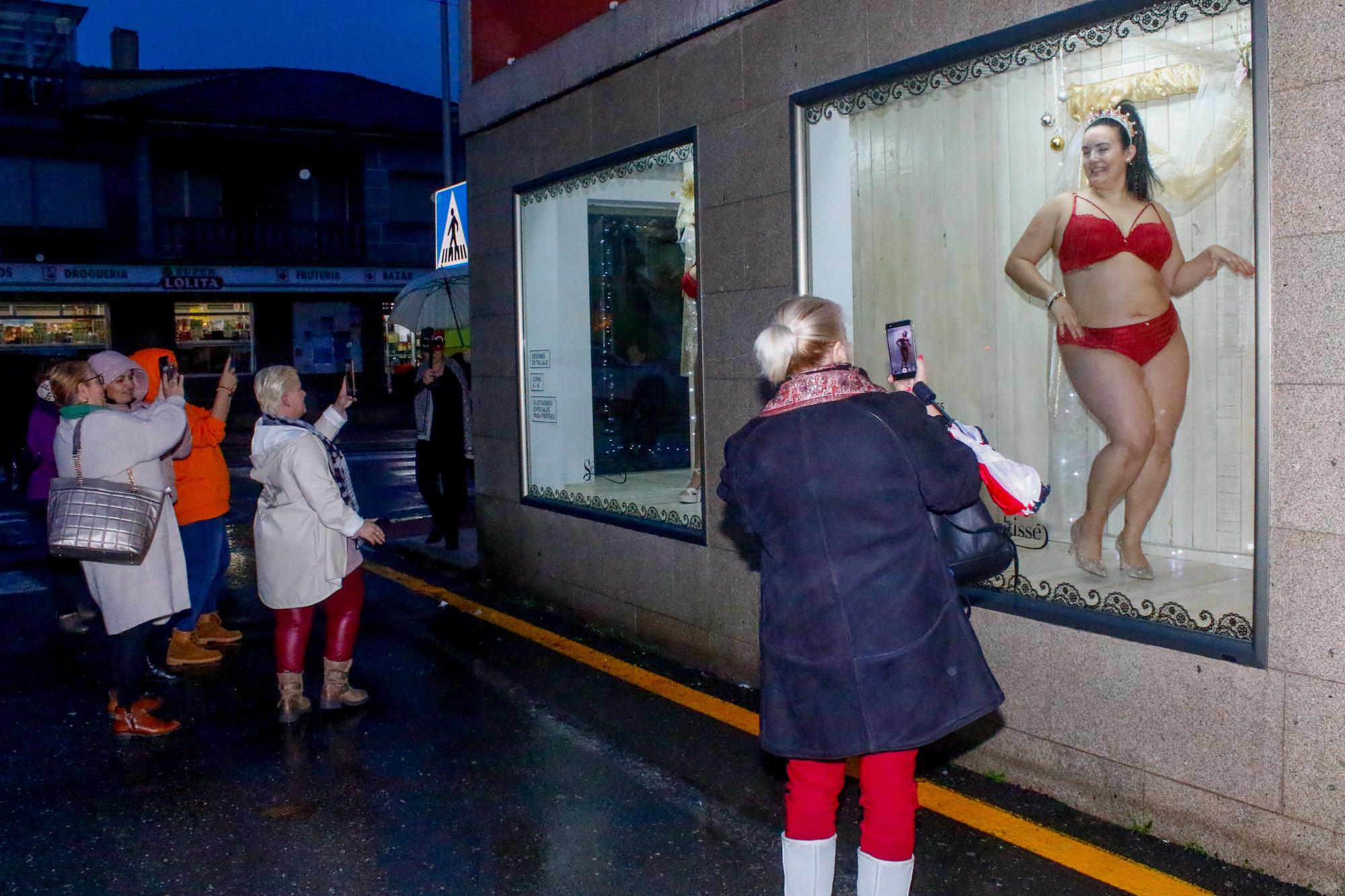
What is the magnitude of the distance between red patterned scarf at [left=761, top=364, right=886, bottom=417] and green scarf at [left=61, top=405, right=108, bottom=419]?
11.9ft

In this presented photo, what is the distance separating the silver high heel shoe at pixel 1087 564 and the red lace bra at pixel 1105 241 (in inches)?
45.0

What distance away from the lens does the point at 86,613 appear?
8008mm

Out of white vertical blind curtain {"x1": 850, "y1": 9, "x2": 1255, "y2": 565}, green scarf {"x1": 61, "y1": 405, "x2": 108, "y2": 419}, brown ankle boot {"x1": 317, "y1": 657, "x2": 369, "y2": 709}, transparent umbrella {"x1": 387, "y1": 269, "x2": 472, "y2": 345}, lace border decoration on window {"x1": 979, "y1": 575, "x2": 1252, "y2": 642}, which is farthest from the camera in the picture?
transparent umbrella {"x1": 387, "y1": 269, "x2": 472, "y2": 345}

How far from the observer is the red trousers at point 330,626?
575 centimetres

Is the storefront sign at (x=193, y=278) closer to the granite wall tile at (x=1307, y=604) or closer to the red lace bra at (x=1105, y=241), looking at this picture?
the red lace bra at (x=1105, y=241)

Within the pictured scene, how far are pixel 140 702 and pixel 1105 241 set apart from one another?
4745 millimetres

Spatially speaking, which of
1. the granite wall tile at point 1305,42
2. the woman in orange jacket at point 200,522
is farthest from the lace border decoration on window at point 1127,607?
the woman in orange jacket at point 200,522

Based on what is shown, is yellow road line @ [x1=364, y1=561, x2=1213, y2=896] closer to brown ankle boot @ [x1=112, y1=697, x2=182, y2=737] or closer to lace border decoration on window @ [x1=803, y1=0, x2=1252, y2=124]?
brown ankle boot @ [x1=112, y1=697, x2=182, y2=737]

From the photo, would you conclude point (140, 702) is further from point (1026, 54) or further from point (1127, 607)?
point (1026, 54)

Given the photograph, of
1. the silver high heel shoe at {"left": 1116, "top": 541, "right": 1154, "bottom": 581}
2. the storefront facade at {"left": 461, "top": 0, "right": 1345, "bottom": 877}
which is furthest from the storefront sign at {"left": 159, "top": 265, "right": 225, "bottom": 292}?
the silver high heel shoe at {"left": 1116, "top": 541, "right": 1154, "bottom": 581}

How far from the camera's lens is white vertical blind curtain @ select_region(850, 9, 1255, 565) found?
451 centimetres

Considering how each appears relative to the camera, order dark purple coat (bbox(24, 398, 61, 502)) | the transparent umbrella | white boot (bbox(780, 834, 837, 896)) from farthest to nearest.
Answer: the transparent umbrella, dark purple coat (bbox(24, 398, 61, 502)), white boot (bbox(780, 834, 837, 896))

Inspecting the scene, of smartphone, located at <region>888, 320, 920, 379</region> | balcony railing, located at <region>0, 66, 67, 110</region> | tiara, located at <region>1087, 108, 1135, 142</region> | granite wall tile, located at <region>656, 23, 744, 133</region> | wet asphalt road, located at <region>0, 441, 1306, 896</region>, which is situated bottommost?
wet asphalt road, located at <region>0, 441, 1306, 896</region>

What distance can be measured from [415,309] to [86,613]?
5.32 meters
